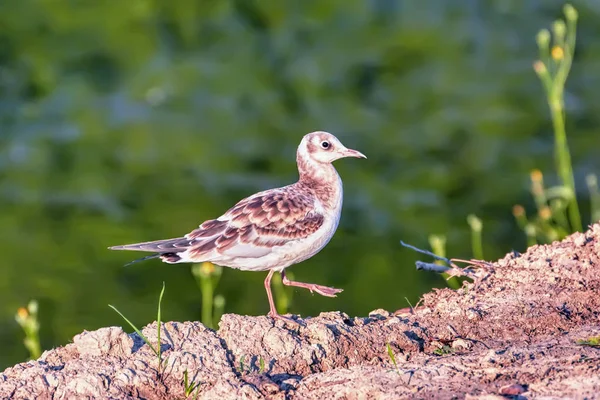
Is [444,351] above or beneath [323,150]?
beneath

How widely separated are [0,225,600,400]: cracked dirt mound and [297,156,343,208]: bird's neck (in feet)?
4.49

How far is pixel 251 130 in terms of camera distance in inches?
536

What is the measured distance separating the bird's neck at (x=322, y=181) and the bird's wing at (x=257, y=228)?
292mm

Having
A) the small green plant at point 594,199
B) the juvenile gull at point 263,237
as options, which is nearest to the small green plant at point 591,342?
the juvenile gull at point 263,237

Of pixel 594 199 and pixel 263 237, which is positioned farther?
pixel 594 199

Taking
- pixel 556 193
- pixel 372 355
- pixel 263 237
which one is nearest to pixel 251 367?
pixel 372 355

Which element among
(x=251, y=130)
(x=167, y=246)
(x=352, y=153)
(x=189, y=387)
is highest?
(x=352, y=153)

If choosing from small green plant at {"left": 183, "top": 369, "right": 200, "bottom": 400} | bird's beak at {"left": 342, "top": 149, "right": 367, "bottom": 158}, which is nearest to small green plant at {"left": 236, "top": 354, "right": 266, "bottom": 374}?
small green plant at {"left": 183, "top": 369, "right": 200, "bottom": 400}

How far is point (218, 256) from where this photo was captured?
7074 millimetres

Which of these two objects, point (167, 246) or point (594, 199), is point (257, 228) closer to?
point (167, 246)

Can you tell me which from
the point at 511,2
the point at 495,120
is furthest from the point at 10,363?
the point at 511,2

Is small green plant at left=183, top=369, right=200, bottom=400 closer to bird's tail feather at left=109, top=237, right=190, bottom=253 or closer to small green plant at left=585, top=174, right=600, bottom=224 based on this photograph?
bird's tail feather at left=109, top=237, right=190, bottom=253

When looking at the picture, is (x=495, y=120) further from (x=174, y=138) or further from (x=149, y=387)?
(x=149, y=387)

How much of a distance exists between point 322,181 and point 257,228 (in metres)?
0.86
